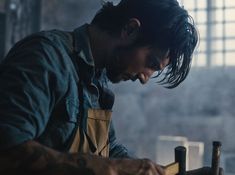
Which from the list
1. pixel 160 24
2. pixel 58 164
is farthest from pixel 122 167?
pixel 160 24

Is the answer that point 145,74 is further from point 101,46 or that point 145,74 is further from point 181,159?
point 181,159

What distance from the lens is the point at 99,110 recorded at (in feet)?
4.95

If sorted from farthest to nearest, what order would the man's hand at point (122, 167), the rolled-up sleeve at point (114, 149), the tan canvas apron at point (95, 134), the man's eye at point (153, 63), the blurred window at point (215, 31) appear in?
the blurred window at point (215, 31)
the rolled-up sleeve at point (114, 149)
the man's eye at point (153, 63)
the tan canvas apron at point (95, 134)
the man's hand at point (122, 167)

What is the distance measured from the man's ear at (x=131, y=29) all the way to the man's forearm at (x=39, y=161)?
1.57 feet

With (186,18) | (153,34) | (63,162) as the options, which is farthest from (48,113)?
(186,18)

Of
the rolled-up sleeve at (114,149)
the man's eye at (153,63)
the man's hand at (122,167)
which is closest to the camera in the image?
the man's hand at (122,167)

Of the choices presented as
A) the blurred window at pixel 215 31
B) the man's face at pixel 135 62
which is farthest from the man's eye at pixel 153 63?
the blurred window at pixel 215 31

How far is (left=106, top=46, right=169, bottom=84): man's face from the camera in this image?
1487mm

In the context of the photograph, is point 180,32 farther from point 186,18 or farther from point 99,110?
point 99,110

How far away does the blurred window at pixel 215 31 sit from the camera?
5875 mm

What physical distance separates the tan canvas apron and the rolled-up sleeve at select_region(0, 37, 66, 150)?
206 millimetres

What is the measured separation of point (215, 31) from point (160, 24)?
4.65 m

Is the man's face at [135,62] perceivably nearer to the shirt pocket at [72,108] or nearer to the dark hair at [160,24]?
the dark hair at [160,24]

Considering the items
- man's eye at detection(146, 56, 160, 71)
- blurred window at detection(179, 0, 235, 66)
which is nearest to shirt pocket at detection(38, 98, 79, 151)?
man's eye at detection(146, 56, 160, 71)
